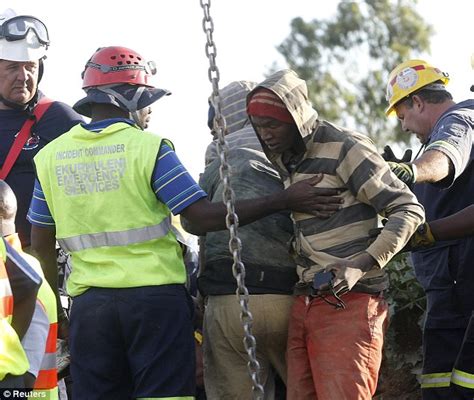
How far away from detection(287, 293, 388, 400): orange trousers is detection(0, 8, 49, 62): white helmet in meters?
Answer: 2.57

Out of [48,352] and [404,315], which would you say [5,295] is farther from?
[404,315]

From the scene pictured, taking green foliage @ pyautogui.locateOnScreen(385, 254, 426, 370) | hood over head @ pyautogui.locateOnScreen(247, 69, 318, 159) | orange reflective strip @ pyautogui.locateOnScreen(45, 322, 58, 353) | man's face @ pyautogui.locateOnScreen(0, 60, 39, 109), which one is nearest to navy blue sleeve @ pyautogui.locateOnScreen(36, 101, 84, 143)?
man's face @ pyautogui.locateOnScreen(0, 60, 39, 109)

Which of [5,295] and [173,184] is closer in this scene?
[5,295]

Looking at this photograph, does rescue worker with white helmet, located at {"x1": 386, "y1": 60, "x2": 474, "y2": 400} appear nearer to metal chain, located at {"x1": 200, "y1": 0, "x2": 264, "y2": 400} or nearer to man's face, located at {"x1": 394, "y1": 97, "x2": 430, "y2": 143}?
man's face, located at {"x1": 394, "y1": 97, "x2": 430, "y2": 143}

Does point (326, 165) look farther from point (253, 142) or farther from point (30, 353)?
point (30, 353)

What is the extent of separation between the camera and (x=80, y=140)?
6.26m

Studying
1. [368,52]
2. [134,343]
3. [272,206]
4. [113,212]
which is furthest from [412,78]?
[368,52]

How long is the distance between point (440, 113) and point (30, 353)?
3152 mm

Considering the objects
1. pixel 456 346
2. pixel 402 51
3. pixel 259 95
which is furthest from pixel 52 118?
pixel 402 51

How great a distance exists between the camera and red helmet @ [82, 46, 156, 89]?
6.50m

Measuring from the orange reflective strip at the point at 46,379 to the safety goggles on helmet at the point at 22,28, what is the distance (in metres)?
2.17

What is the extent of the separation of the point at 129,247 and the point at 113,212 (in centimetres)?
20

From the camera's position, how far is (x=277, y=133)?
6.22 meters

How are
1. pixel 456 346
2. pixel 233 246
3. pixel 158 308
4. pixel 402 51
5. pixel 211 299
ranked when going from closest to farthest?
pixel 233 246 < pixel 158 308 < pixel 211 299 < pixel 456 346 < pixel 402 51
